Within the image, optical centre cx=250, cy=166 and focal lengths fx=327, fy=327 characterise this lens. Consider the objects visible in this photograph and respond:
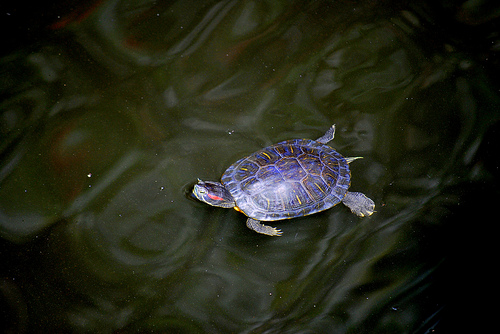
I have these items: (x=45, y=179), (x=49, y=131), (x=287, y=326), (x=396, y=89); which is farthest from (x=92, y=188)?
(x=396, y=89)

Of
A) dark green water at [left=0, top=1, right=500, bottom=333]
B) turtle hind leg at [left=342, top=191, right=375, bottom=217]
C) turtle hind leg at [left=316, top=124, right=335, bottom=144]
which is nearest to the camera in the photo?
dark green water at [left=0, top=1, right=500, bottom=333]

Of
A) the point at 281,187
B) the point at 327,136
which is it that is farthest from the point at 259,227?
the point at 327,136

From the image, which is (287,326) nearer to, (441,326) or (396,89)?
(441,326)

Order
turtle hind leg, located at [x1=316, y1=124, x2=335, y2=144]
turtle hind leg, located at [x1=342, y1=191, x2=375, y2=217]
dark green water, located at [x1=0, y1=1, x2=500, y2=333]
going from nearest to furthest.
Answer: dark green water, located at [x1=0, y1=1, x2=500, y2=333], turtle hind leg, located at [x1=342, y1=191, x2=375, y2=217], turtle hind leg, located at [x1=316, y1=124, x2=335, y2=144]

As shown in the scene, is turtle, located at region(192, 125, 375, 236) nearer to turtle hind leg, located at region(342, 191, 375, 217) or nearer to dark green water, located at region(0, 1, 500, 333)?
turtle hind leg, located at region(342, 191, 375, 217)

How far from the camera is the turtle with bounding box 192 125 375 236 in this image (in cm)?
214

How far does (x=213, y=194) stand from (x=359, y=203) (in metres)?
1.02

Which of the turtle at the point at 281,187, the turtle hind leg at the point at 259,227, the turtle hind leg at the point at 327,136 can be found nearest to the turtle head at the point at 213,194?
→ the turtle at the point at 281,187

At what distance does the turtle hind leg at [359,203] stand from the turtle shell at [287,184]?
128 mm

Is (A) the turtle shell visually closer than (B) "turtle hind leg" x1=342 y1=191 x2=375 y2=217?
Yes

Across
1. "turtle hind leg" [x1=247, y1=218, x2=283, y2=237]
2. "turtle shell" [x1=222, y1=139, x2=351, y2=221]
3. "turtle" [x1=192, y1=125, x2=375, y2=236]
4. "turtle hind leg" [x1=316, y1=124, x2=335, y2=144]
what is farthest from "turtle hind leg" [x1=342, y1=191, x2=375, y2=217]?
"turtle hind leg" [x1=247, y1=218, x2=283, y2=237]

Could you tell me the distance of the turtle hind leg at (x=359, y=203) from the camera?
2301 mm

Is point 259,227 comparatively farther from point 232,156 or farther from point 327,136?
point 327,136

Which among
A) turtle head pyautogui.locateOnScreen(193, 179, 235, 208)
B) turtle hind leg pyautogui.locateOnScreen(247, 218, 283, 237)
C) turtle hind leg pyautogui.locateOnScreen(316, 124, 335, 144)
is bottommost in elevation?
turtle hind leg pyautogui.locateOnScreen(247, 218, 283, 237)
